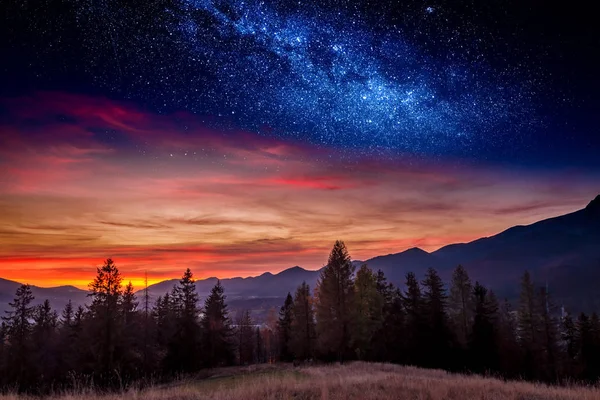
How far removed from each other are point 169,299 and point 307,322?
2461cm

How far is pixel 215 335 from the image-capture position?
5769cm

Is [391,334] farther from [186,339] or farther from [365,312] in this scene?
[186,339]

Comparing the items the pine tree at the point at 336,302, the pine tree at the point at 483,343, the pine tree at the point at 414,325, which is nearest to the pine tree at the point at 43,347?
the pine tree at the point at 336,302

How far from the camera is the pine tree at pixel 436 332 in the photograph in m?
44.6

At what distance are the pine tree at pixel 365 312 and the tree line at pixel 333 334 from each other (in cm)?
14

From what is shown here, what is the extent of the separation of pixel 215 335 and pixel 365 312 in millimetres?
23443

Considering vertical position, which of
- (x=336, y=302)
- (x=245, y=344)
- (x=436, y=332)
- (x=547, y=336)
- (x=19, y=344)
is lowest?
(x=245, y=344)

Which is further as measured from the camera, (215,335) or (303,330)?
(303,330)

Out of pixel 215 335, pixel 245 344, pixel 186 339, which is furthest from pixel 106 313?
pixel 245 344

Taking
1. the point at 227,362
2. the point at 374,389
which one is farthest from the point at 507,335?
the point at 374,389

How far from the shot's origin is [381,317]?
4988 cm

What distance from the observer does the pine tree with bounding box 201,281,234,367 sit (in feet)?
186

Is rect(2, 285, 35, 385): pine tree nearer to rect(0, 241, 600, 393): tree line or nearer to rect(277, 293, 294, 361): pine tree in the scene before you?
rect(0, 241, 600, 393): tree line

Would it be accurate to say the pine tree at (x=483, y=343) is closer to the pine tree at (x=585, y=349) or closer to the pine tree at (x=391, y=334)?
the pine tree at (x=391, y=334)
